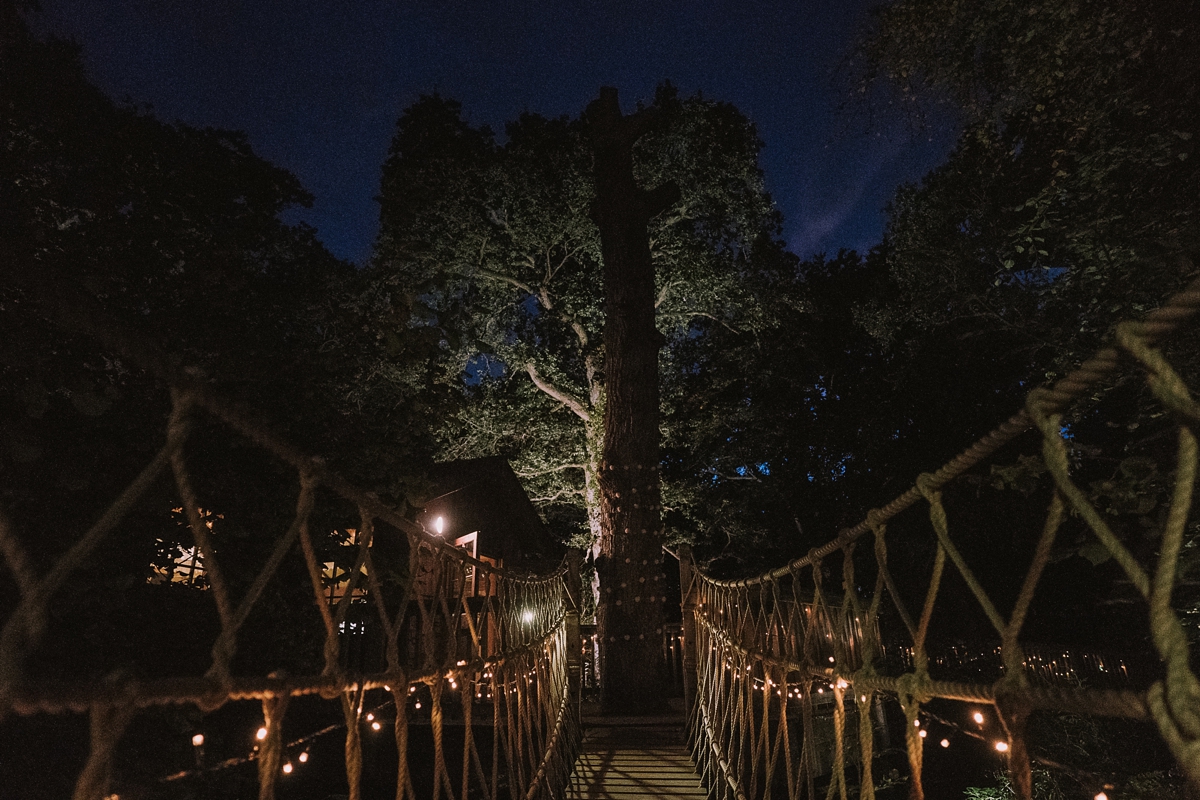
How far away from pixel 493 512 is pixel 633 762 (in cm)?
781

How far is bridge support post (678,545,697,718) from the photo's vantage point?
15.8 ft

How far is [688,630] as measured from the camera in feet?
17.0

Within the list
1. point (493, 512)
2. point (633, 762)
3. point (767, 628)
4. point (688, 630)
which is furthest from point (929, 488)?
point (493, 512)

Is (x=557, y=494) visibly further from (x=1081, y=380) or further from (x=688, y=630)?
(x=1081, y=380)

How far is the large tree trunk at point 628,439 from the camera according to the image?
500cm

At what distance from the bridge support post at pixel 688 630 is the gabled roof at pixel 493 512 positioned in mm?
4997

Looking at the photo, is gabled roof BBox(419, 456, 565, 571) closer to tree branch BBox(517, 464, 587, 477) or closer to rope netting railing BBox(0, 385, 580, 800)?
tree branch BBox(517, 464, 587, 477)

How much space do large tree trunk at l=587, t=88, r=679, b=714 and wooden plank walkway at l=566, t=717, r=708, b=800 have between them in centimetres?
30

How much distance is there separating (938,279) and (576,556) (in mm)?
4088

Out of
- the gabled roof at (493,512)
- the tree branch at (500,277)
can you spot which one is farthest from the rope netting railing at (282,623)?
the gabled roof at (493,512)

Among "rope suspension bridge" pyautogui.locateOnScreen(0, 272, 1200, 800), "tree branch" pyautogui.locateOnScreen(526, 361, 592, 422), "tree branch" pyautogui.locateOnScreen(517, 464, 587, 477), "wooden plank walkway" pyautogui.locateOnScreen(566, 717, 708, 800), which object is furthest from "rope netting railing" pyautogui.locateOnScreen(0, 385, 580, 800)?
"tree branch" pyautogui.locateOnScreen(517, 464, 587, 477)

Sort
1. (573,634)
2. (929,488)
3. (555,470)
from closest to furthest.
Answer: (929,488), (573,634), (555,470)

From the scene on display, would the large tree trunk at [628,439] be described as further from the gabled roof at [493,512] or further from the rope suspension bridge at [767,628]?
the gabled roof at [493,512]

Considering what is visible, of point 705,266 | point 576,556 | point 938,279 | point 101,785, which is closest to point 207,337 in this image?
point 101,785
